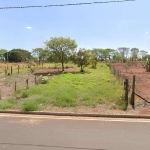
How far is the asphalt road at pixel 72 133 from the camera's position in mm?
4629

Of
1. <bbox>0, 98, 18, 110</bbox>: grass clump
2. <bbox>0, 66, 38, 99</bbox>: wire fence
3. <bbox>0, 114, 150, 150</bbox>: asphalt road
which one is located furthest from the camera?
<bbox>0, 66, 38, 99</bbox>: wire fence

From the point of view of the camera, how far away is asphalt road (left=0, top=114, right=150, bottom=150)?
15.2 feet

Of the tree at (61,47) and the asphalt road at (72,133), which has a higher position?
the tree at (61,47)

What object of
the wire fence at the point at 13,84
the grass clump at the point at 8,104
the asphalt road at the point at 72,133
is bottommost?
the asphalt road at the point at 72,133

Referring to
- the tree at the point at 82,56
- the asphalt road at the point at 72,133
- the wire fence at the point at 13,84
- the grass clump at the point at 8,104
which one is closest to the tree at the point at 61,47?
the tree at the point at 82,56

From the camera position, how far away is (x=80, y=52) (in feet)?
87.2

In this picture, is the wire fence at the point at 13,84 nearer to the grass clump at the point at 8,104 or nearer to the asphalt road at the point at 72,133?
the grass clump at the point at 8,104

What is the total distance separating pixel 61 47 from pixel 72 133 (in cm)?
2370

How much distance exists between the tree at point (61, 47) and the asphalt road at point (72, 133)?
22.0 meters

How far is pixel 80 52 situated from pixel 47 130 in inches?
843

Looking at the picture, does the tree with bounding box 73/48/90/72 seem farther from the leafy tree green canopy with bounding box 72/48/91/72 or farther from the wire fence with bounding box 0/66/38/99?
the wire fence with bounding box 0/66/38/99

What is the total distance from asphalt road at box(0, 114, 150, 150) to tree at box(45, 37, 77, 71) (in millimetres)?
21959

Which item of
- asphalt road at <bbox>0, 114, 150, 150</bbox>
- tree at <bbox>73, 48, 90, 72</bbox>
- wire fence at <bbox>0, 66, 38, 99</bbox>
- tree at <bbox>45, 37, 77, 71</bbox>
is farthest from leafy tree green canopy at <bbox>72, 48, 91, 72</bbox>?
asphalt road at <bbox>0, 114, 150, 150</bbox>

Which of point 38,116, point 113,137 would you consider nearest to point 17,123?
point 38,116
